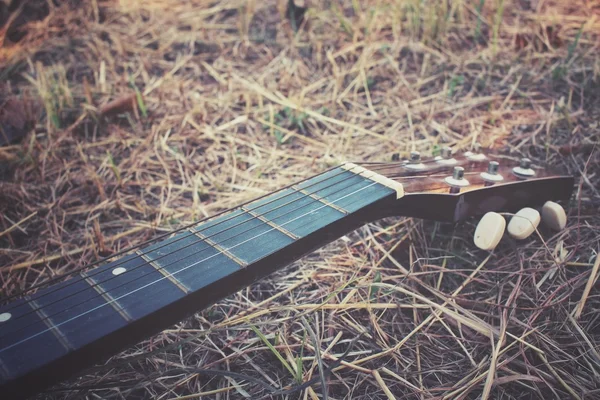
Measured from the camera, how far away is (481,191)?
46.1 inches

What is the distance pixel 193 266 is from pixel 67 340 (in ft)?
0.83

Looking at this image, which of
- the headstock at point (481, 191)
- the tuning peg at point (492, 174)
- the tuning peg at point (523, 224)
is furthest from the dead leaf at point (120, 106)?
the tuning peg at point (523, 224)

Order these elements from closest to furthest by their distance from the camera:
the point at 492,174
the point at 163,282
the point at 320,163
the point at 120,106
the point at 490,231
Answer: the point at 163,282 < the point at 490,231 < the point at 492,174 < the point at 320,163 < the point at 120,106

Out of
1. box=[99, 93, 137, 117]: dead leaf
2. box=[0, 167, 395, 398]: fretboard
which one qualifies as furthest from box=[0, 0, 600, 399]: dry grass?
box=[0, 167, 395, 398]: fretboard

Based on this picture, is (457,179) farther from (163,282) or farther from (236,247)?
(163,282)

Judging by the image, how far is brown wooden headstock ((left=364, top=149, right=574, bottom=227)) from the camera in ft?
3.79

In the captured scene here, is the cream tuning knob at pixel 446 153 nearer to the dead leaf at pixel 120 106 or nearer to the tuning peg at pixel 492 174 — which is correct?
the tuning peg at pixel 492 174

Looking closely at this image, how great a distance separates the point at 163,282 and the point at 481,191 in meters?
0.84

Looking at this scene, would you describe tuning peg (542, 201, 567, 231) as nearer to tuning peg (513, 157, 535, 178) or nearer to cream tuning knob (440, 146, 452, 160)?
tuning peg (513, 157, 535, 178)

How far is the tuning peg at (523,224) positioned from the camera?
3.71 feet

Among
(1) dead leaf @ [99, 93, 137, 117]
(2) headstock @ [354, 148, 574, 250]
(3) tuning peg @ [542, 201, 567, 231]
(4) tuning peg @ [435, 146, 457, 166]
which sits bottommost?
(3) tuning peg @ [542, 201, 567, 231]

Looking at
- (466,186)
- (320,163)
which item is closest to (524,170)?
(466,186)

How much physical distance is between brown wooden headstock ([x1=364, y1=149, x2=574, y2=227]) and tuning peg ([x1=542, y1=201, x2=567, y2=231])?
6 cm

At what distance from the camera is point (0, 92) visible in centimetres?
201
